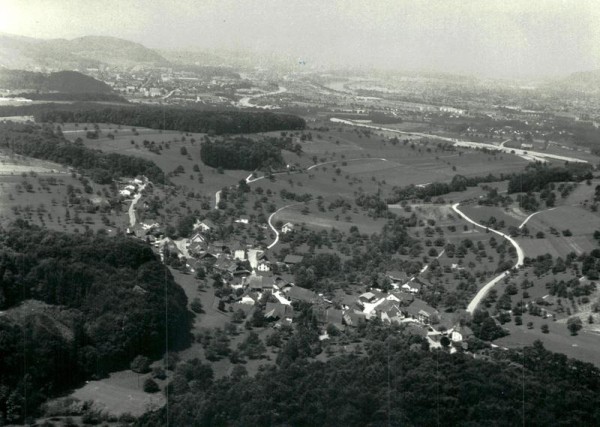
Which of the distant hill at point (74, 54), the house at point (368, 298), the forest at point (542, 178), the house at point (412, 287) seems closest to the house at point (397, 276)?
the house at point (412, 287)

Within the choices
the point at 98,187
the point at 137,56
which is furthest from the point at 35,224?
the point at 137,56

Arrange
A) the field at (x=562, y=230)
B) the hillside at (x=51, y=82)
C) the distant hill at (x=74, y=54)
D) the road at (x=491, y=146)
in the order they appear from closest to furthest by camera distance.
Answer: the field at (x=562, y=230), the road at (x=491, y=146), the hillside at (x=51, y=82), the distant hill at (x=74, y=54)

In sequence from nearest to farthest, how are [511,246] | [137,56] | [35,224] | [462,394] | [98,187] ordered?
[462,394], [35,224], [511,246], [98,187], [137,56]

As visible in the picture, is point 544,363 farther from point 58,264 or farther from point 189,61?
point 189,61

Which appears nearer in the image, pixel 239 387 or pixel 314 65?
pixel 239 387

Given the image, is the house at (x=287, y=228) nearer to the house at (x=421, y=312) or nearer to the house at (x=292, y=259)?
the house at (x=292, y=259)

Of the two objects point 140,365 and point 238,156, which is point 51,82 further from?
Answer: point 140,365
